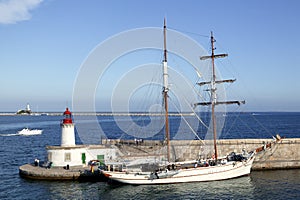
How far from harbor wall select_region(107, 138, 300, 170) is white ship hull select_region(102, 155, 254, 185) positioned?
3.36 meters

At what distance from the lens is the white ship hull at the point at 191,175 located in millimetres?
33500

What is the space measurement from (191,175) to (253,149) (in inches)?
403

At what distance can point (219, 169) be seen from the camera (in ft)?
116

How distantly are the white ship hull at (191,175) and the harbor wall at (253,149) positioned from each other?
336 cm

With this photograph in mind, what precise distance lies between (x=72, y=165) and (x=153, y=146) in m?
10.9

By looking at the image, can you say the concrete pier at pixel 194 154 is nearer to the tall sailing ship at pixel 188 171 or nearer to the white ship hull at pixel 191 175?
the tall sailing ship at pixel 188 171

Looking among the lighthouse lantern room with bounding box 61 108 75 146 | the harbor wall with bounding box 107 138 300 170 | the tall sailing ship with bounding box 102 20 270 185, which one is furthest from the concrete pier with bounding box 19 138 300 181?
the lighthouse lantern room with bounding box 61 108 75 146

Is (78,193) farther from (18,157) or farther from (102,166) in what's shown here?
(18,157)

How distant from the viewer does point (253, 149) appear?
39.8m

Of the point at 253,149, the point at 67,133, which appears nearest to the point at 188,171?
the point at 253,149

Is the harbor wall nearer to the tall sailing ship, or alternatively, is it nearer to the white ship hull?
the tall sailing ship

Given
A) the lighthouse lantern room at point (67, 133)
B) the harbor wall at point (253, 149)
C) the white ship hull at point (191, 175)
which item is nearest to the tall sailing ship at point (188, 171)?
the white ship hull at point (191, 175)

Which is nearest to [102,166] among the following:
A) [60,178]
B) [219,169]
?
[60,178]

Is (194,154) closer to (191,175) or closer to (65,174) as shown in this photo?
(191,175)
